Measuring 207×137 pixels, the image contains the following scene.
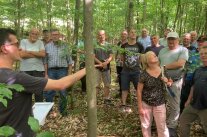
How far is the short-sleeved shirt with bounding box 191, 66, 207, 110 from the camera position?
532 cm

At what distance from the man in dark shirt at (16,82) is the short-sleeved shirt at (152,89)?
313 cm

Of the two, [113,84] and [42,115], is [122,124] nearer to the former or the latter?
[42,115]

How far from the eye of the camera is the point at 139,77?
5.71 metres

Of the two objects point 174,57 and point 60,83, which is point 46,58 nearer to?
point 174,57

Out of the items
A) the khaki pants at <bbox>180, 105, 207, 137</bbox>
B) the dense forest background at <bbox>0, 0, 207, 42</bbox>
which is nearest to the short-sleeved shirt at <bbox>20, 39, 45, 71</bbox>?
the khaki pants at <bbox>180, 105, 207, 137</bbox>

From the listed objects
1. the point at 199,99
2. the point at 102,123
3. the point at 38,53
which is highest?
the point at 38,53

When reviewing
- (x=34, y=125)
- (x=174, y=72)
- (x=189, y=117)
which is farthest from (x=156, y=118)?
(x=34, y=125)

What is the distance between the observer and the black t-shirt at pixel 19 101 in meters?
Result: 2.47

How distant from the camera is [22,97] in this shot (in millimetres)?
2539

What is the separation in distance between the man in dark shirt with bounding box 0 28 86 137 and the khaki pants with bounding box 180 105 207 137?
11.3 ft

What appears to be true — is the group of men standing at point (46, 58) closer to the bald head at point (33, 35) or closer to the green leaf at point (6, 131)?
the bald head at point (33, 35)

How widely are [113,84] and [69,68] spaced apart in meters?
4.48

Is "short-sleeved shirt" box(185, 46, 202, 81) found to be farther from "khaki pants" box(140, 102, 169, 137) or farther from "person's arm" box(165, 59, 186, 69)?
"khaki pants" box(140, 102, 169, 137)

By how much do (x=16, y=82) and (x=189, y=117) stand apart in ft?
12.8
